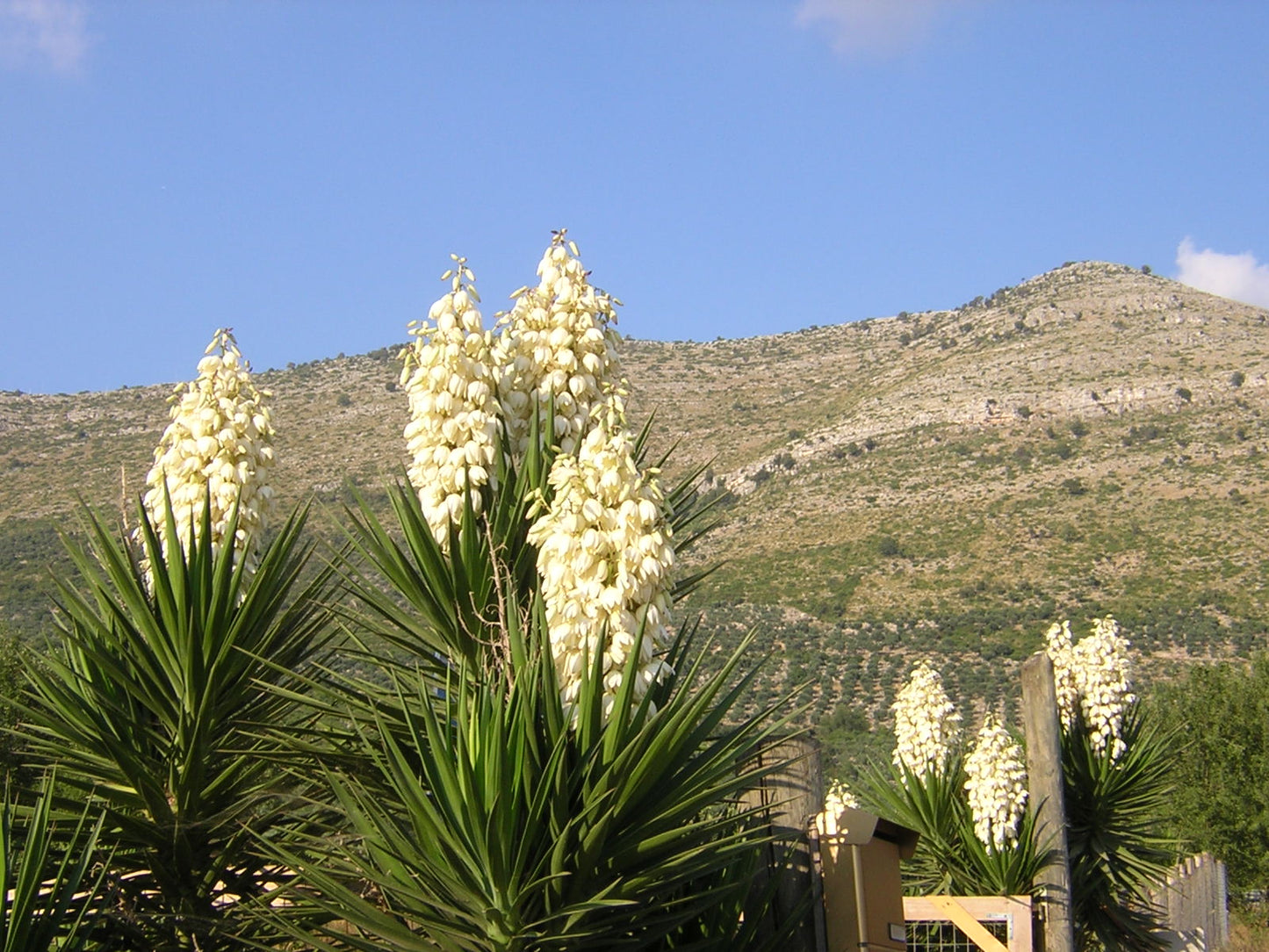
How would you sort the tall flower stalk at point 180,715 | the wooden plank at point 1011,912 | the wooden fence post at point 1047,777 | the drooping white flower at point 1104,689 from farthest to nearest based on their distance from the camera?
1. the drooping white flower at point 1104,689
2. the wooden fence post at point 1047,777
3. the wooden plank at point 1011,912
4. the tall flower stalk at point 180,715

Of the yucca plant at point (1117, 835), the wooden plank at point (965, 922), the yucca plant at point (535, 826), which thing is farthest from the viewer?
the yucca plant at point (1117, 835)

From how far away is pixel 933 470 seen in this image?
112 ft

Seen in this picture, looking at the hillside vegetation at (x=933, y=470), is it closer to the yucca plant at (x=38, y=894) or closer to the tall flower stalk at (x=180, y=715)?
the tall flower stalk at (x=180, y=715)

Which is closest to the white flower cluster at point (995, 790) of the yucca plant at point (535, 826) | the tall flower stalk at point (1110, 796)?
the tall flower stalk at point (1110, 796)

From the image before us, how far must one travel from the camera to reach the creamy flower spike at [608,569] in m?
3.29

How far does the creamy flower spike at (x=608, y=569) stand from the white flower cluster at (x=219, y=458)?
1.26 m

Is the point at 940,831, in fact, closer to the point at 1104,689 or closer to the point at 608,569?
the point at 1104,689

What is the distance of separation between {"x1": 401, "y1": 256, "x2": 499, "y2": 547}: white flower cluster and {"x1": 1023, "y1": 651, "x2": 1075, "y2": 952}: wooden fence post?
3.66 metres

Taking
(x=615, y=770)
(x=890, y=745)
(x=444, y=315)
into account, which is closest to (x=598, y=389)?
(x=444, y=315)

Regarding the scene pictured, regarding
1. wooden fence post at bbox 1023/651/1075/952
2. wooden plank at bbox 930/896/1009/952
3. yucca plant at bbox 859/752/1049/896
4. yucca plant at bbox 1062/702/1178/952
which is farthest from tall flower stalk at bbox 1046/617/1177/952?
wooden plank at bbox 930/896/1009/952

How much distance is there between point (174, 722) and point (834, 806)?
3.64 metres

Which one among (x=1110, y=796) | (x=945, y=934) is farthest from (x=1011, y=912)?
(x=1110, y=796)

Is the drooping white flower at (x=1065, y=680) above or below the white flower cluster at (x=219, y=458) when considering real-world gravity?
below

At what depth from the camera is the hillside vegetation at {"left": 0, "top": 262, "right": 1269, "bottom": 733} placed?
80.3 ft
